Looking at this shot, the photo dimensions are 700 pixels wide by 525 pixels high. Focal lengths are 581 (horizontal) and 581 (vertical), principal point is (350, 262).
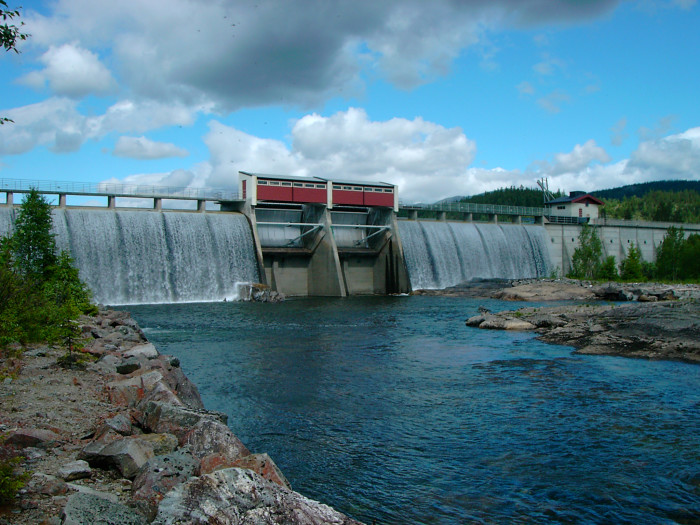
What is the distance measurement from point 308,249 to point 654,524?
44111mm

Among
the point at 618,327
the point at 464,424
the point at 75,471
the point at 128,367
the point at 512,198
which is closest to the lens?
the point at 75,471

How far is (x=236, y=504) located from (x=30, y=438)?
3463 millimetres

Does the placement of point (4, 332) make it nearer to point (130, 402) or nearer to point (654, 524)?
point (130, 402)

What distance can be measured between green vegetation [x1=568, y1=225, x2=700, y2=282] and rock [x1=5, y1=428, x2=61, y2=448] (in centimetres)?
6313

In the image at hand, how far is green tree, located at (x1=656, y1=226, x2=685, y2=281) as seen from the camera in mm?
Answer: 66500

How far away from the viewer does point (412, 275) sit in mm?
53500

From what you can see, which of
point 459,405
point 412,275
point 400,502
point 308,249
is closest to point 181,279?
point 308,249

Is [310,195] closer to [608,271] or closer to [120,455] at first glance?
[608,271]

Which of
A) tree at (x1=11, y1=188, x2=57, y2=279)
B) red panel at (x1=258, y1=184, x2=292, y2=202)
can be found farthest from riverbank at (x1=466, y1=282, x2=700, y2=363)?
red panel at (x1=258, y1=184, x2=292, y2=202)

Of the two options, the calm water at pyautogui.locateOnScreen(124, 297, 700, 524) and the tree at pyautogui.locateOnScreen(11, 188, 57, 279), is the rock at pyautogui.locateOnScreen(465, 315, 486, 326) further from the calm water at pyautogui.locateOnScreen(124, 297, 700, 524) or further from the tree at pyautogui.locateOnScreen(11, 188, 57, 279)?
the tree at pyautogui.locateOnScreen(11, 188, 57, 279)

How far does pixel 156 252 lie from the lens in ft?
135

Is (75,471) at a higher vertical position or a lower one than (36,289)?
lower

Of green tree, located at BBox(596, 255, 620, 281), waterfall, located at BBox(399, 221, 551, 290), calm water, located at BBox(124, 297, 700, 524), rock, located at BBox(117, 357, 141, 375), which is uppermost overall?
waterfall, located at BBox(399, 221, 551, 290)

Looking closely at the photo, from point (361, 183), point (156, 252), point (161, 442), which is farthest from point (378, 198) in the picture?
point (161, 442)
